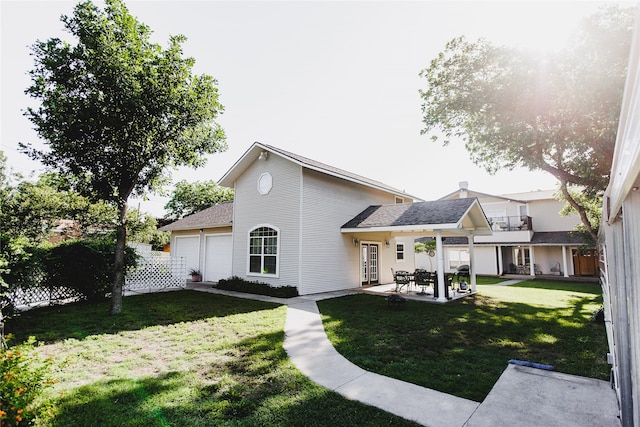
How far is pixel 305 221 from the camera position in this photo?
13078mm

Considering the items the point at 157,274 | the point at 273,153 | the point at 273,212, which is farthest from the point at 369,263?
the point at 157,274

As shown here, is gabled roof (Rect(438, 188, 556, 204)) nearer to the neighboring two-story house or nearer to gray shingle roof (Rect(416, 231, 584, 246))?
the neighboring two-story house

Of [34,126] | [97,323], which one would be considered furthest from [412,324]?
[34,126]

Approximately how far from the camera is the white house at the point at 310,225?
12945 mm

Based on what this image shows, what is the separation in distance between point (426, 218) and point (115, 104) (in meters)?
11.1

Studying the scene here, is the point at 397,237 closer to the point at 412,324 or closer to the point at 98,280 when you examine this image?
the point at 412,324

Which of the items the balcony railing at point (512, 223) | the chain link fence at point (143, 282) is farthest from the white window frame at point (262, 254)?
the balcony railing at point (512, 223)

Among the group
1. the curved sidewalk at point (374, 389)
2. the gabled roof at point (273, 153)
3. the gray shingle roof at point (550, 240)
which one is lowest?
the curved sidewalk at point (374, 389)

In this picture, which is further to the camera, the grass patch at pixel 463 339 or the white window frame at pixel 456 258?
the white window frame at pixel 456 258

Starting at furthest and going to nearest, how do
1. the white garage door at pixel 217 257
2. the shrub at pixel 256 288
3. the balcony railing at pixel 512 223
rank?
the balcony railing at pixel 512 223 → the white garage door at pixel 217 257 → the shrub at pixel 256 288

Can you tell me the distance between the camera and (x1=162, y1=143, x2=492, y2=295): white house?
12.9m

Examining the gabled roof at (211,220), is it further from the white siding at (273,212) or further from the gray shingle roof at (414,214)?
the gray shingle roof at (414,214)

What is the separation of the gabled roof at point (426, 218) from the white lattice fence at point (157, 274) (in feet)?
28.4

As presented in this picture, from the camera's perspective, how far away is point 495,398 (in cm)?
418
